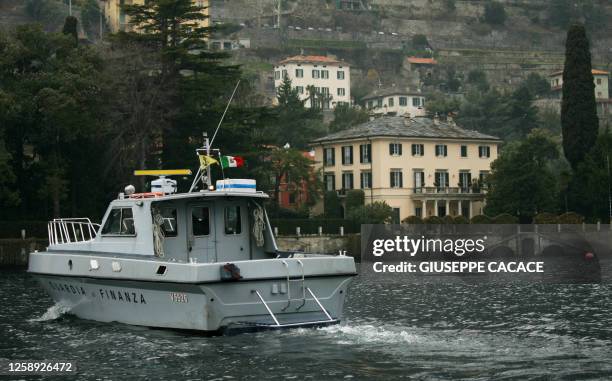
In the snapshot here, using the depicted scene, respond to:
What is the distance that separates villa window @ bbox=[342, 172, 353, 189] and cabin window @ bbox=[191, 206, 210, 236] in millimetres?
64074

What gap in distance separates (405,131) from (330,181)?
7.71m

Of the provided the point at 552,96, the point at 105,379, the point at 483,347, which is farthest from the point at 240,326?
the point at 552,96

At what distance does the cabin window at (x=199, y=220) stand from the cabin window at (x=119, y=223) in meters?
1.72

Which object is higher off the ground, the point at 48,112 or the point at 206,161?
the point at 48,112

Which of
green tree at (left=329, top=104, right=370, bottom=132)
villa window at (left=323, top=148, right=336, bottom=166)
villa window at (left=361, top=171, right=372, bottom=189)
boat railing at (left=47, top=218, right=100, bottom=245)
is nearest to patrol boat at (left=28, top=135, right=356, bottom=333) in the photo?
boat railing at (left=47, top=218, right=100, bottom=245)

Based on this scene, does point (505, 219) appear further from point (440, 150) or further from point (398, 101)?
point (398, 101)

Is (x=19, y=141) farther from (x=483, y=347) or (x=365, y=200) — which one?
(x=483, y=347)

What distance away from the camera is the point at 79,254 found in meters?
33.2

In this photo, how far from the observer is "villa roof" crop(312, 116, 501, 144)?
9419cm

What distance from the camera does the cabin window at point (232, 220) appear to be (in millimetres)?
31609

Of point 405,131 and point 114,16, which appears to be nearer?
point 405,131

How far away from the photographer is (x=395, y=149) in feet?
308

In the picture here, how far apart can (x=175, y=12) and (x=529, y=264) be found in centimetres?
2846

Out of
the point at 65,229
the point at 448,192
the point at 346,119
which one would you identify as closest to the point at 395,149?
the point at 448,192
